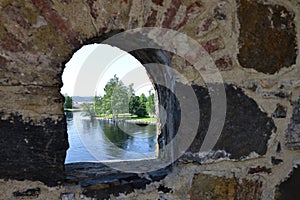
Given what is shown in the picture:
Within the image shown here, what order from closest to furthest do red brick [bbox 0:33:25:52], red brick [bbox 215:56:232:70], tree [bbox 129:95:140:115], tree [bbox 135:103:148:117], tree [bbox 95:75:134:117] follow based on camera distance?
red brick [bbox 0:33:25:52], red brick [bbox 215:56:232:70], tree [bbox 95:75:134:117], tree [bbox 135:103:148:117], tree [bbox 129:95:140:115]

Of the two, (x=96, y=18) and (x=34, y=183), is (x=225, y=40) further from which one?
(x=34, y=183)

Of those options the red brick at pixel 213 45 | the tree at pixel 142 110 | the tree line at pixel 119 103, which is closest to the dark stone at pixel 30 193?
the red brick at pixel 213 45

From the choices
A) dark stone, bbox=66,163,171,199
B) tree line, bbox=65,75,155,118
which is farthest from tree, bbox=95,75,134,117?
dark stone, bbox=66,163,171,199

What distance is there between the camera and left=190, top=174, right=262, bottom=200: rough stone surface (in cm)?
121

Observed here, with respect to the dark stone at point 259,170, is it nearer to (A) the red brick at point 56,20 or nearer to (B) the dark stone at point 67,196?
(B) the dark stone at point 67,196

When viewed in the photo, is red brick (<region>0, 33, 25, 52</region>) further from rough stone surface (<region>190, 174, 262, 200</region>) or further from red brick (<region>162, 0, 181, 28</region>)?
rough stone surface (<region>190, 174, 262, 200</region>)

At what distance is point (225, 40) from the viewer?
1.14 metres

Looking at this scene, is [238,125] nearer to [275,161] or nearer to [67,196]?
[275,161]

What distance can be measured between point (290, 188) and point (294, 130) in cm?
28

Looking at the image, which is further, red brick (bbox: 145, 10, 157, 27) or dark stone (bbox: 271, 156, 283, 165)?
dark stone (bbox: 271, 156, 283, 165)

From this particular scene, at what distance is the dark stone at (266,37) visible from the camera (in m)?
1.17

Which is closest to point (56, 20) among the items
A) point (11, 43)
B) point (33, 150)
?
point (11, 43)

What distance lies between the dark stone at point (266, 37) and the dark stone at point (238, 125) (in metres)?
0.15

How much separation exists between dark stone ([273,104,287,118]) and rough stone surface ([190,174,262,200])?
0.31 m
